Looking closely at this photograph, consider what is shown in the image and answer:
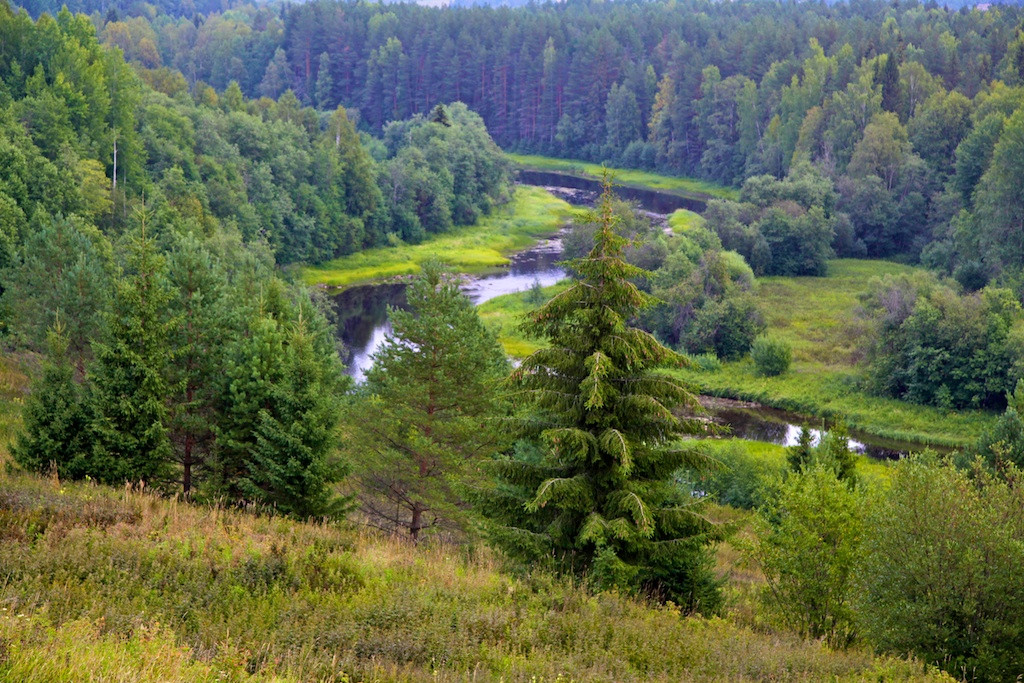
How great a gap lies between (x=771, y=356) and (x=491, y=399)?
118 ft

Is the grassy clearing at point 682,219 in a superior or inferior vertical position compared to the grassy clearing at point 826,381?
superior

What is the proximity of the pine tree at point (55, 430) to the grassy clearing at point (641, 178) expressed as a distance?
3247 inches

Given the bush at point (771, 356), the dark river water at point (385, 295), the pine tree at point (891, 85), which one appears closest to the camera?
the bush at point (771, 356)

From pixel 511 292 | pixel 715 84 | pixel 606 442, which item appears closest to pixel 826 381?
pixel 511 292

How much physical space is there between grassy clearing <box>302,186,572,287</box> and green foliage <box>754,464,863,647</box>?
53.6 m

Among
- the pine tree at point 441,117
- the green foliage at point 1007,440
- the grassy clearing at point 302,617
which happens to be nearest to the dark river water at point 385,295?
the pine tree at point 441,117

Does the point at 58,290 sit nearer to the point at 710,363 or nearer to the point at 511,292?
the point at 710,363

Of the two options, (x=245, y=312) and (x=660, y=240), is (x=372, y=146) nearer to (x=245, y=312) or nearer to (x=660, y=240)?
(x=660, y=240)

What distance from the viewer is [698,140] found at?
121m

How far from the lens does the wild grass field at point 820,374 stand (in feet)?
151

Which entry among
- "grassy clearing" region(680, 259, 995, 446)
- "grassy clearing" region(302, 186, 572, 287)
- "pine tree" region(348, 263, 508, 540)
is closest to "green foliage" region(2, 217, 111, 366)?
"pine tree" region(348, 263, 508, 540)

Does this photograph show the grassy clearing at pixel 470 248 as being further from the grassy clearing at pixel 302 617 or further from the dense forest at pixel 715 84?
the grassy clearing at pixel 302 617

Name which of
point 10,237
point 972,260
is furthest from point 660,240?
point 10,237

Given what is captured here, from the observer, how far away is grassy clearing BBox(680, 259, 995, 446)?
46.0 metres
